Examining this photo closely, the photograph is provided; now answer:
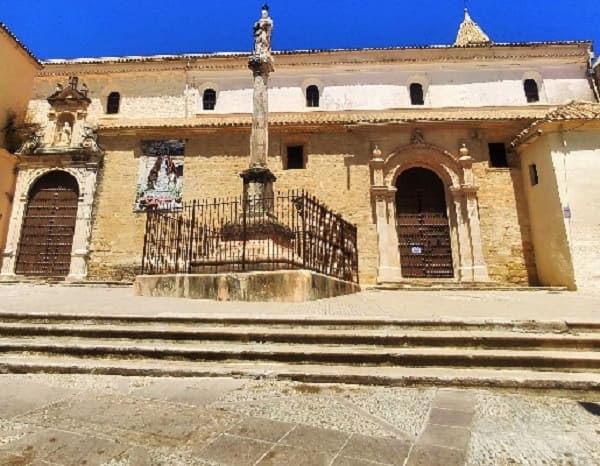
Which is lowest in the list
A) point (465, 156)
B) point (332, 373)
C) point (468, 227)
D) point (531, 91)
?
point (332, 373)

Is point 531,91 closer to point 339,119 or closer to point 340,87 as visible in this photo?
point 340,87

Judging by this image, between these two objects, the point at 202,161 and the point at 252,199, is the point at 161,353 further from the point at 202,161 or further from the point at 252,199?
the point at 202,161

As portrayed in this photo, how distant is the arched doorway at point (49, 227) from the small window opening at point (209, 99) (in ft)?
21.9

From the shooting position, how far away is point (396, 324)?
4398 millimetres

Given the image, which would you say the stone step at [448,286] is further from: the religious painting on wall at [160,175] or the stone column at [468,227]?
the religious painting on wall at [160,175]

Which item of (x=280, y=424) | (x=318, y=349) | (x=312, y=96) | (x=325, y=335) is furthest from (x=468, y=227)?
(x=280, y=424)

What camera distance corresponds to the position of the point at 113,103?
18.1 metres

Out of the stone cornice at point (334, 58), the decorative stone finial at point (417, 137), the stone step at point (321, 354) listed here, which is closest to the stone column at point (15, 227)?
the stone cornice at point (334, 58)

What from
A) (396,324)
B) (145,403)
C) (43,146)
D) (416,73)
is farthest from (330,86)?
(145,403)

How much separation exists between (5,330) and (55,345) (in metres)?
1.04

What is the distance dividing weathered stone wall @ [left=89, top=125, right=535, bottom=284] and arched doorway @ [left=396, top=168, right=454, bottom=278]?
3.99 ft

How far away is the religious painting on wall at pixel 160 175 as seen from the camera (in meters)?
15.2

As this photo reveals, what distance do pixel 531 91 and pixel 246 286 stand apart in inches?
664

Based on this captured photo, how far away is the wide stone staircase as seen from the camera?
3463 millimetres
